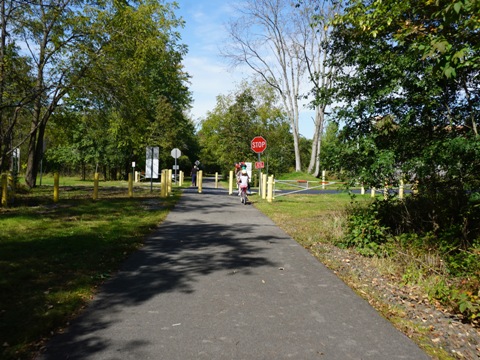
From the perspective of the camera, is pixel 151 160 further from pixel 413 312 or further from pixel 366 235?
pixel 413 312

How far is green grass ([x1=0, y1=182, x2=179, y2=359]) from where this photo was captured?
3.99 meters

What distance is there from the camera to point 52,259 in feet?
21.3

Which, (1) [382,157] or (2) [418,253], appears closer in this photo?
(2) [418,253]

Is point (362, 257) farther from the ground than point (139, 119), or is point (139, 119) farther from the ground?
point (139, 119)

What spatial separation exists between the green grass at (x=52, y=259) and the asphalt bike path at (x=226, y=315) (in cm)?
28

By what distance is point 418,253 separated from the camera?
7.32 meters

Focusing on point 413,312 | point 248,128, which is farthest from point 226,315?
point 248,128

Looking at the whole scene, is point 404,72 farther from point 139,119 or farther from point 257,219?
point 139,119

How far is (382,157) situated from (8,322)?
22.4 feet

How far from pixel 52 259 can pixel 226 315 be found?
3671 mm

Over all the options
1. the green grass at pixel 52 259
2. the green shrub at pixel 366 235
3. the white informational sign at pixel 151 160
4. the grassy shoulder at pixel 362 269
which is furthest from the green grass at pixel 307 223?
the white informational sign at pixel 151 160

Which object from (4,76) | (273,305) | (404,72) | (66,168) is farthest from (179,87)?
(273,305)

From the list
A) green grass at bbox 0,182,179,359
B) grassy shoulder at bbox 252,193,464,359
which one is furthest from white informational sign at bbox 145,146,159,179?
grassy shoulder at bbox 252,193,464,359

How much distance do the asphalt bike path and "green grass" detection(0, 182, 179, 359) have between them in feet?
0.92
